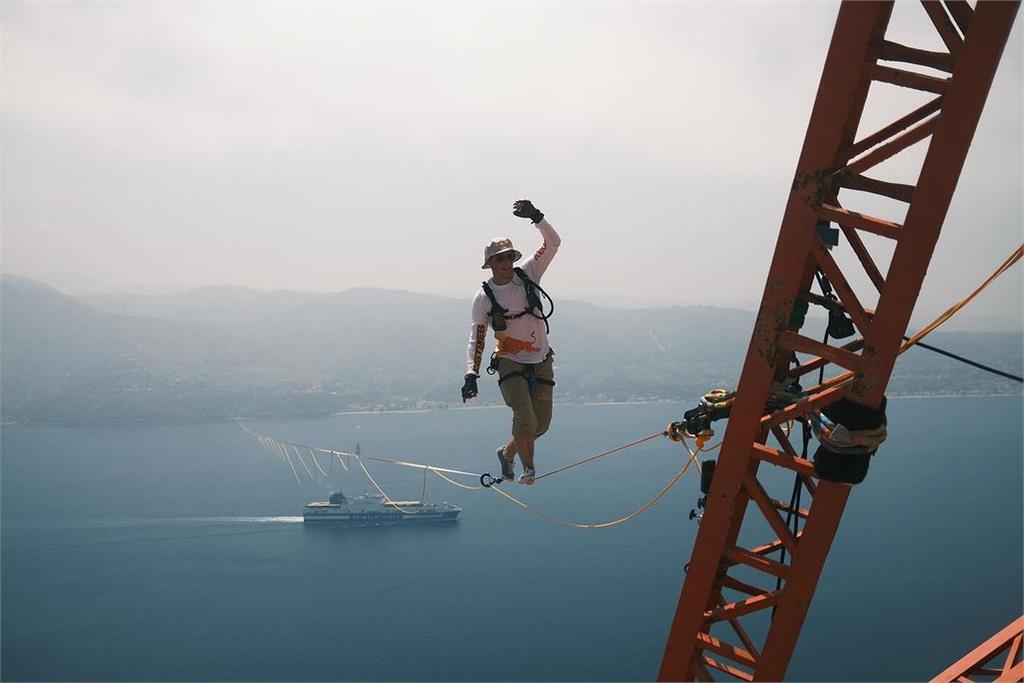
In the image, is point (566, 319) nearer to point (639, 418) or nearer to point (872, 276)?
point (639, 418)

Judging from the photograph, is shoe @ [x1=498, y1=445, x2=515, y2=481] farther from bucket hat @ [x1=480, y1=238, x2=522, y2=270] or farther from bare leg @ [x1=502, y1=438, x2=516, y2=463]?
bucket hat @ [x1=480, y1=238, x2=522, y2=270]

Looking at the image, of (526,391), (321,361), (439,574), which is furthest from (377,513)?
(321,361)

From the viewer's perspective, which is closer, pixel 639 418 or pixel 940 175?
pixel 940 175

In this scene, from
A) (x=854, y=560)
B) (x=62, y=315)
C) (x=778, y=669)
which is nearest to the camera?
(x=778, y=669)

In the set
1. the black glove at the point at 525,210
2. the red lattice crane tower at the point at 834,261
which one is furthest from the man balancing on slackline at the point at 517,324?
the red lattice crane tower at the point at 834,261

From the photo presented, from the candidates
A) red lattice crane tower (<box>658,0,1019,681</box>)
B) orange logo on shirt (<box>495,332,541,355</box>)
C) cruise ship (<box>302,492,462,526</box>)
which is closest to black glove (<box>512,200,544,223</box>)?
orange logo on shirt (<box>495,332,541,355</box>)

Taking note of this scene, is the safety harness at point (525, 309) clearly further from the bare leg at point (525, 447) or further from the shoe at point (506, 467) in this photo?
the shoe at point (506, 467)

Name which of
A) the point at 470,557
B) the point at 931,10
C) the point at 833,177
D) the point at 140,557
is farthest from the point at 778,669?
the point at 140,557
